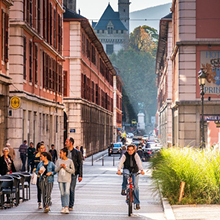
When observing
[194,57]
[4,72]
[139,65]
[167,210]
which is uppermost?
[139,65]

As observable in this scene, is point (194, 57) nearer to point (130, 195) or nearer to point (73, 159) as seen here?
point (73, 159)

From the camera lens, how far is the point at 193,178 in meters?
17.2

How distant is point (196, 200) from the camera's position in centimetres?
1661

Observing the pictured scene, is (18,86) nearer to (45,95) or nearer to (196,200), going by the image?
(45,95)

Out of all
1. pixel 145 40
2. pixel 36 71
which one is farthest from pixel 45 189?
pixel 145 40

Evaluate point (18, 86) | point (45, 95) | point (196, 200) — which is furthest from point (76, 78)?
point (196, 200)

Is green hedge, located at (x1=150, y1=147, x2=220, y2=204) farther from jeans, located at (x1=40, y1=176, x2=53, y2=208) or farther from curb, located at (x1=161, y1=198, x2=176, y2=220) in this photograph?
jeans, located at (x1=40, y1=176, x2=53, y2=208)

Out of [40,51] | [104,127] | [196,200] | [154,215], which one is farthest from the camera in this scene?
[104,127]

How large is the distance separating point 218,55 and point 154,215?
27.3m

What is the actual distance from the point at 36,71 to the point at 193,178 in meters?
23.5

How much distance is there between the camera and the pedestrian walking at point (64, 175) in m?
15.7

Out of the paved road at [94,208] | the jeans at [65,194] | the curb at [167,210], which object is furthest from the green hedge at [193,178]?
the jeans at [65,194]

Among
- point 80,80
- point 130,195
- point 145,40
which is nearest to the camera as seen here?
point 130,195

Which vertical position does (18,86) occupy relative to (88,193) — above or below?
above
